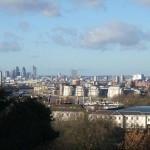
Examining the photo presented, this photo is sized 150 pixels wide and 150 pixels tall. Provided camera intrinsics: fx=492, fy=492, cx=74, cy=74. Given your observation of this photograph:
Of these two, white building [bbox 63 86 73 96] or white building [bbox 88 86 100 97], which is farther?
white building [bbox 63 86 73 96]

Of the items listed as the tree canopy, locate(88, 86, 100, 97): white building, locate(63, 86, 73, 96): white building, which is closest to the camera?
the tree canopy

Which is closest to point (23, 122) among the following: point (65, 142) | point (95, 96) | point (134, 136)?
point (65, 142)

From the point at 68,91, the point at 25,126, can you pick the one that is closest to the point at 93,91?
the point at 68,91

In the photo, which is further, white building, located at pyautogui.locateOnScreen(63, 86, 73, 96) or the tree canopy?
white building, located at pyautogui.locateOnScreen(63, 86, 73, 96)

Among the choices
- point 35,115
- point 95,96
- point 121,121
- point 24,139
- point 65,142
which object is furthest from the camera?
point 95,96

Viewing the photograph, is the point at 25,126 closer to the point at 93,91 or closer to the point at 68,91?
the point at 68,91

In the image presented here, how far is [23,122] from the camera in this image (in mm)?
12117

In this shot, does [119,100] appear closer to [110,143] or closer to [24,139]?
[110,143]

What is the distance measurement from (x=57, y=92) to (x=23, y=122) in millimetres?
105716

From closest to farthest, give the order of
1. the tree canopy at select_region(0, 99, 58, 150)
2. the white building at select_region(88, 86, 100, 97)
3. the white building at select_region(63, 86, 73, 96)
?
the tree canopy at select_region(0, 99, 58, 150) → the white building at select_region(88, 86, 100, 97) → the white building at select_region(63, 86, 73, 96)

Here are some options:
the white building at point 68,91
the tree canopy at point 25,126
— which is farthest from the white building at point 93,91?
the tree canopy at point 25,126

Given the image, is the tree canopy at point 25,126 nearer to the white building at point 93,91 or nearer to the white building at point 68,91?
the white building at point 93,91

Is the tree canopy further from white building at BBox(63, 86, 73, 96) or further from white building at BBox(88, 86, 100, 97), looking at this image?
white building at BBox(63, 86, 73, 96)

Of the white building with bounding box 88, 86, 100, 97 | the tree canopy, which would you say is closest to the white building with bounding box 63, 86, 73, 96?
the white building with bounding box 88, 86, 100, 97
